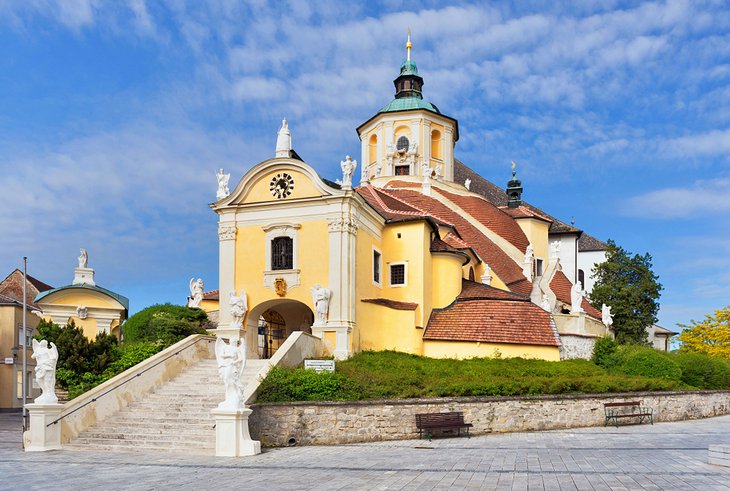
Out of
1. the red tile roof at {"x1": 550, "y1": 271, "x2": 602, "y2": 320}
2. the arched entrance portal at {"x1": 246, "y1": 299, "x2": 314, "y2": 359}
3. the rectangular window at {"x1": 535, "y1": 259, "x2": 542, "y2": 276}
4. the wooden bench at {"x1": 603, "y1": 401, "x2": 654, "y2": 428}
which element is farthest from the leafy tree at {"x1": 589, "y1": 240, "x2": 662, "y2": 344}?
the arched entrance portal at {"x1": 246, "y1": 299, "x2": 314, "y2": 359}

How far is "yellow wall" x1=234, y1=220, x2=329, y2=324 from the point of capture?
28.0 meters

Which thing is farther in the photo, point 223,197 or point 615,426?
point 223,197

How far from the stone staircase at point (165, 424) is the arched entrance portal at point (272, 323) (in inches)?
224

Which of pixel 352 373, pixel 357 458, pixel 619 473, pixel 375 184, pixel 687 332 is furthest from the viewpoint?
pixel 687 332

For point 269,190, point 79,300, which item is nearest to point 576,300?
point 269,190

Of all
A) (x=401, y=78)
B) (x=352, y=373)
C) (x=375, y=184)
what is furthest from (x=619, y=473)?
(x=401, y=78)

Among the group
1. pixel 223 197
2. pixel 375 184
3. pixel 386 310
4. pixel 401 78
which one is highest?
pixel 401 78

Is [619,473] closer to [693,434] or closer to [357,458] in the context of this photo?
[357,458]

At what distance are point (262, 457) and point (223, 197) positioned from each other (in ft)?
48.4

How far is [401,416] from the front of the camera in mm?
20656

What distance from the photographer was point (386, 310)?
97.7 feet

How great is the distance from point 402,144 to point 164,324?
21.6m

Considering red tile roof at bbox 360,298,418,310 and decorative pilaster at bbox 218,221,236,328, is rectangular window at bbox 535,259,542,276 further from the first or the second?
decorative pilaster at bbox 218,221,236,328

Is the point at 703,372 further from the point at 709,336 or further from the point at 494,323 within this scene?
the point at 709,336
